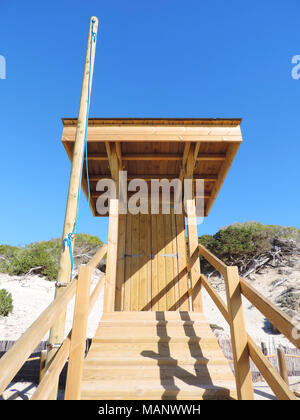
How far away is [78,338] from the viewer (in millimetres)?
2016

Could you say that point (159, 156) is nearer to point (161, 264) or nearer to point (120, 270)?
point (161, 264)

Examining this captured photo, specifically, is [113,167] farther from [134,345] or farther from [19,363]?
[19,363]

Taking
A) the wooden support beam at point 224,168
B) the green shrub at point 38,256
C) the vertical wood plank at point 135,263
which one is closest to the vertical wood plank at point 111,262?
the vertical wood plank at point 135,263

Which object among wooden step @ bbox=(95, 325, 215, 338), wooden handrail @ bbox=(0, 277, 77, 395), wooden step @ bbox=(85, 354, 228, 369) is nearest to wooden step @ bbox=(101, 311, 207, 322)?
wooden step @ bbox=(95, 325, 215, 338)

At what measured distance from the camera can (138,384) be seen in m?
2.19

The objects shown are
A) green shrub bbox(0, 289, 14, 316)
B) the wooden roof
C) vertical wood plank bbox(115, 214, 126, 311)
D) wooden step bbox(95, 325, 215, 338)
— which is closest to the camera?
wooden step bbox(95, 325, 215, 338)

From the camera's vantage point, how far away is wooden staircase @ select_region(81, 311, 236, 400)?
210cm

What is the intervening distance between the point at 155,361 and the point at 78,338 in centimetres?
96

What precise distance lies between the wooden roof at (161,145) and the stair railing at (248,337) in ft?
8.35

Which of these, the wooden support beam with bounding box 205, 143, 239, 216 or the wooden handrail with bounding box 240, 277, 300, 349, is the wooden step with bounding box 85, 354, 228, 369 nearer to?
the wooden handrail with bounding box 240, 277, 300, 349

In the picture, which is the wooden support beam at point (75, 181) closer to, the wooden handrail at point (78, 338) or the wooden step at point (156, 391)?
the wooden handrail at point (78, 338)

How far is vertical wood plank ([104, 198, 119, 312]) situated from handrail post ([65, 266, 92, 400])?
139cm

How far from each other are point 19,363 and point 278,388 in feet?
4.81
